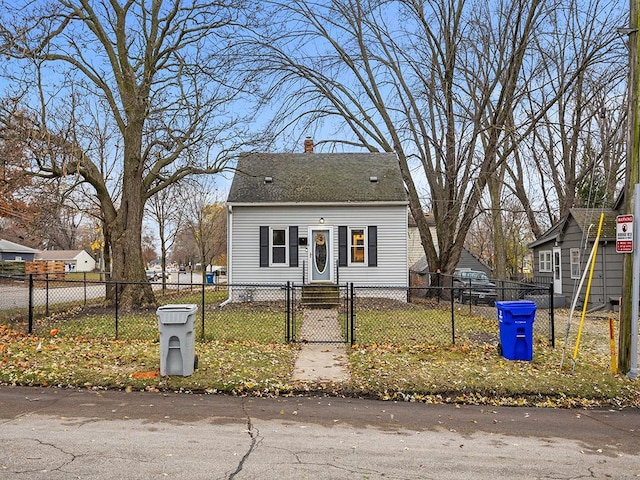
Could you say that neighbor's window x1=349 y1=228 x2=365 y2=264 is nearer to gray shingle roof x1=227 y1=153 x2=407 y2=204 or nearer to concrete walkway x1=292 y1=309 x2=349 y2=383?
gray shingle roof x1=227 y1=153 x2=407 y2=204

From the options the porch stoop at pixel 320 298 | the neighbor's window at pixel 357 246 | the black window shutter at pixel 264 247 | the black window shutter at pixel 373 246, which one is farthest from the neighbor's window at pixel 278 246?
the black window shutter at pixel 373 246

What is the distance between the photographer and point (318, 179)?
2022cm

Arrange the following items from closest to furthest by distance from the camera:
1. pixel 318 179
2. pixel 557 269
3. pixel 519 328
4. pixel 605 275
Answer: pixel 519 328, pixel 605 275, pixel 318 179, pixel 557 269

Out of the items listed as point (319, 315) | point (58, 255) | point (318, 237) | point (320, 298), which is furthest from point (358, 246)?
point (58, 255)

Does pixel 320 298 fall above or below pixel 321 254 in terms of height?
below

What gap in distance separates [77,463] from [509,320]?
704 centimetres

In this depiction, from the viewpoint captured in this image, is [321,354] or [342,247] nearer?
[321,354]

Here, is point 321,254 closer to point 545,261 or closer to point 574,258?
point 574,258

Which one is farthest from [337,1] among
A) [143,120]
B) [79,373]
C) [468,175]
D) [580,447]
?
[580,447]

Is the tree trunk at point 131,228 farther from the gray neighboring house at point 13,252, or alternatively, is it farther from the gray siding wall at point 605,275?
the gray neighboring house at point 13,252

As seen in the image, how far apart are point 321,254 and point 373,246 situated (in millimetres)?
1993

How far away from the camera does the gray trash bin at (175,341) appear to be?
7562 mm

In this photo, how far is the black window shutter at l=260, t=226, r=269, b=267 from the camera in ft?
62.0

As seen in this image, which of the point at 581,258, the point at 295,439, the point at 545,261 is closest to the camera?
the point at 295,439
